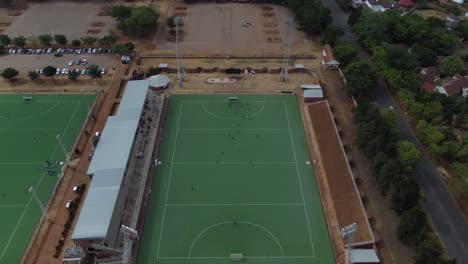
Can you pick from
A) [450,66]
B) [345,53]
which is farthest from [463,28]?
[345,53]

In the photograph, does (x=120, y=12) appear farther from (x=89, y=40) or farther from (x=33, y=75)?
(x=33, y=75)

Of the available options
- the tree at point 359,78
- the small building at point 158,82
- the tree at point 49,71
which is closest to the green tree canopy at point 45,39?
the tree at point 49,71

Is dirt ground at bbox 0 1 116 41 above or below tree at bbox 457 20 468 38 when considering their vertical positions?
above

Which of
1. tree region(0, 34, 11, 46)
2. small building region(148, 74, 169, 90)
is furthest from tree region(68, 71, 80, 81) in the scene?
tree region(0, 34, 11, 46)

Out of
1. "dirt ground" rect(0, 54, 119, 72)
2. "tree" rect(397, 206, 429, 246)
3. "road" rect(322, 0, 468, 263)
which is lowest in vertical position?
"tree" rect(397, 206, 429, 246)

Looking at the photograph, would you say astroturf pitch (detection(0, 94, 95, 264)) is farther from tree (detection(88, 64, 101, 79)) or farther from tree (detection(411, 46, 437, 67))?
tree (detection(411, 46, 437, 67))
